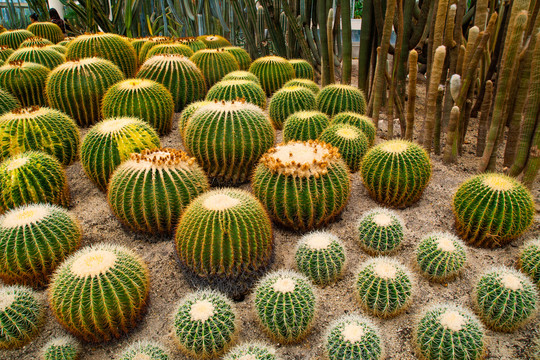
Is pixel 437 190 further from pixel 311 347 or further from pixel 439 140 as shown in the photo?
pixel 311 347

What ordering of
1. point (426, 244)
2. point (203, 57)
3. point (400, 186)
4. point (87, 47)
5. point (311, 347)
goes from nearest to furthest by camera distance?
1. point (311, 347)
2. point (426, 244)
3. point (400, 186)
4. point (87, 47)
5. point (203, 57)

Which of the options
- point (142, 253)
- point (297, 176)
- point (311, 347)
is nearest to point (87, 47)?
point (142, 253)

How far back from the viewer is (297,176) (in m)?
2.96

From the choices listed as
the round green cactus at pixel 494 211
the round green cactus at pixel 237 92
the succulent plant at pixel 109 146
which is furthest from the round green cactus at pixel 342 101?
the succulent plant at pixel 109 146

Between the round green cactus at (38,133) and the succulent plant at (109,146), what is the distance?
1.59ft

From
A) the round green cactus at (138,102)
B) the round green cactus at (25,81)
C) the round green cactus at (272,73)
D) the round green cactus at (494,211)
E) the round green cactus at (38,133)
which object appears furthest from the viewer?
the round green cactus at (272,73)

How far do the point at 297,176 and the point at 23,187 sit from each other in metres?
2.10

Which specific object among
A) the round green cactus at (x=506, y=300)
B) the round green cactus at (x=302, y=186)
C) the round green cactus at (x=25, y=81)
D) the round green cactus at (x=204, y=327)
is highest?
the round green cactus at (x=25, y=81)

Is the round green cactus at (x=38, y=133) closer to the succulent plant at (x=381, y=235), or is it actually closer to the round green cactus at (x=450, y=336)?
the succulent plant at (x=381, y=235)

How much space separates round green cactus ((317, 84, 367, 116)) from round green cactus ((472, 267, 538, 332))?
8.23 feet

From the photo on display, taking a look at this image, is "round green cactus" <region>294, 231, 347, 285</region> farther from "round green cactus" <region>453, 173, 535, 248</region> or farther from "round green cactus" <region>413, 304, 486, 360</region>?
"round green cactus" <region>453, 173, 535, 248</region>

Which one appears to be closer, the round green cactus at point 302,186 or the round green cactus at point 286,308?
the round green cactus at point 286,308

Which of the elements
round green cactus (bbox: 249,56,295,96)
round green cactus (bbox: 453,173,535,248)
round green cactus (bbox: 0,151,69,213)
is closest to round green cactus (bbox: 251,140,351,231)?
round green cactus (bbox: 453,173,535,248)

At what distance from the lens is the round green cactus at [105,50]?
17.0 feet
